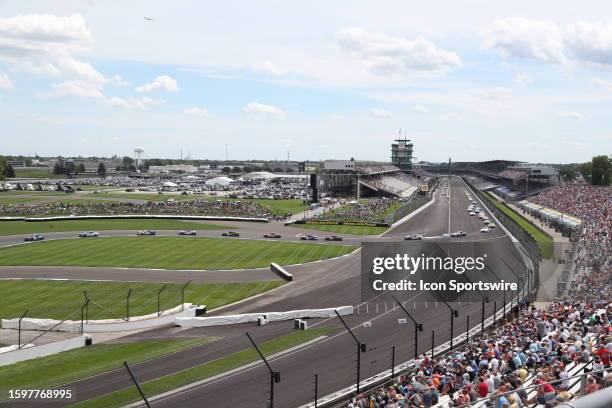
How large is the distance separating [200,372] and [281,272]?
25398mm

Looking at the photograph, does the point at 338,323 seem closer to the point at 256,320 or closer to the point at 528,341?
the point at 256,320

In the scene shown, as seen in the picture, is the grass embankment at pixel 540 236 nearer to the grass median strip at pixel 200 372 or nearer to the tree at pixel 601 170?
the grass median strip at pixel 200 372

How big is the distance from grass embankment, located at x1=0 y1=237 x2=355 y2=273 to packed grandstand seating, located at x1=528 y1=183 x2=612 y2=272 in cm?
2441

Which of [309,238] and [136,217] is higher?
[136,217]

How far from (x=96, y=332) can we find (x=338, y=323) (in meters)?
14.1

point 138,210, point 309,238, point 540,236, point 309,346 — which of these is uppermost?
point 540,236

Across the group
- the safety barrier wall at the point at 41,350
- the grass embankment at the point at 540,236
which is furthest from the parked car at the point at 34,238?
the grass embankment at the point at 540,236

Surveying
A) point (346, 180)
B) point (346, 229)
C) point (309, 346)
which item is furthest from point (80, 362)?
point (346, 180)

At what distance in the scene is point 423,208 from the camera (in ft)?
383

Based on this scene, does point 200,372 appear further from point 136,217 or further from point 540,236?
point 136,217

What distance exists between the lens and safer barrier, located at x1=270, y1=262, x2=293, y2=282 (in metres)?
51.4

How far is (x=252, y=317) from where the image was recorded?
3809 cm

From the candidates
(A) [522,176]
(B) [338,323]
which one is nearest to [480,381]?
(B) [338,323]

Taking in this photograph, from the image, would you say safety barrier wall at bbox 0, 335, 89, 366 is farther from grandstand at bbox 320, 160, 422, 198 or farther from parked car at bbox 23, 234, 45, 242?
grandstand at bbox 320, 160, 422, 198
